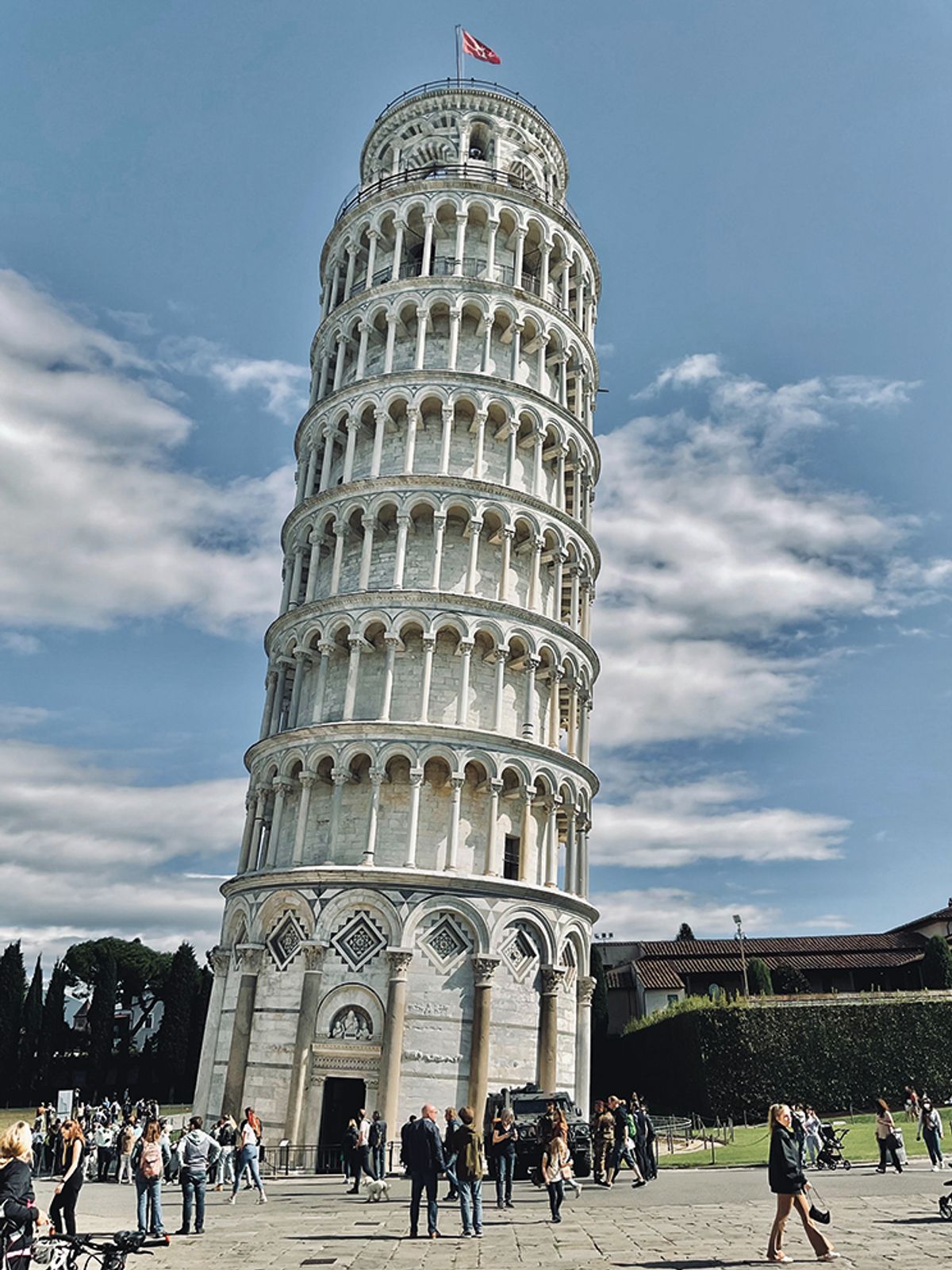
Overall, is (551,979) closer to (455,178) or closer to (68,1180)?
(68,1180)

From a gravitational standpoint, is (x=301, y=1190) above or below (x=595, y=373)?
below

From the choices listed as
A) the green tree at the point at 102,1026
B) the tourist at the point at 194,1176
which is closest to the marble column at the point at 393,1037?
the tourist at the point at 194,1176

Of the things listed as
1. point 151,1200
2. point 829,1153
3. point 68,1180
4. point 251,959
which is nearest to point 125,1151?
point 251,959

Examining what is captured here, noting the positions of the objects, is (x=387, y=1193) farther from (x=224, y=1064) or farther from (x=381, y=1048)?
(x=224, y=1064)

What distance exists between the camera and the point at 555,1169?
655 inches

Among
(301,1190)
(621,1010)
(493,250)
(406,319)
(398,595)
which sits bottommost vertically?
(301,1190)

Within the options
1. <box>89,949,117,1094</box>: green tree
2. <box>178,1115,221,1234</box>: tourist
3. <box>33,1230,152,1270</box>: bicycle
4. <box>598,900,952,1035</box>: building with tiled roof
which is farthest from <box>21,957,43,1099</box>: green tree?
<box>33,1230,152,1270</box>: bicycle

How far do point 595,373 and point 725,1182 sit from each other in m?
34.1

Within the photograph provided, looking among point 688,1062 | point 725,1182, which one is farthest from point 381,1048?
point 688,1062

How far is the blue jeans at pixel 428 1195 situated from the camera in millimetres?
15117

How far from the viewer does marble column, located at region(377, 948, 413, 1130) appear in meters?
29.2

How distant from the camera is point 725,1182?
22.7 m

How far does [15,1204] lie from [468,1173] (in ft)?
25.2

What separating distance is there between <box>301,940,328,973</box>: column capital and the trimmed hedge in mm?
21347
